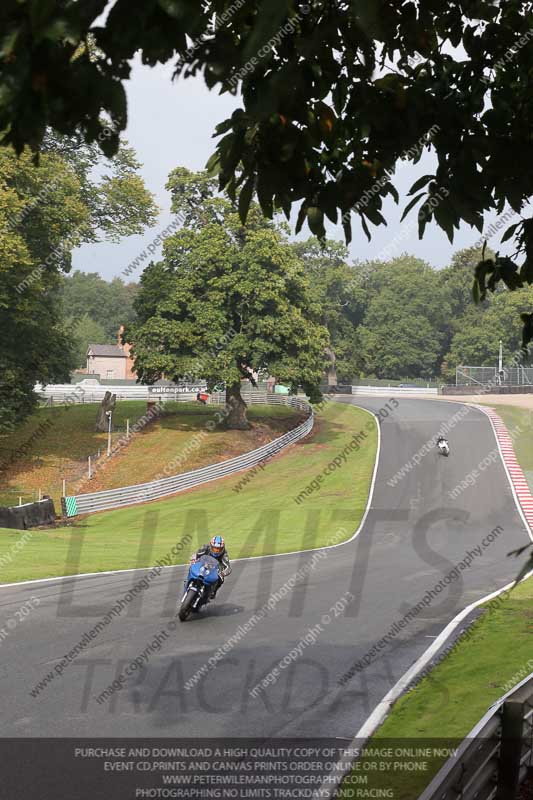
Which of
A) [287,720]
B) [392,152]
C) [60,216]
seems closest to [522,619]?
[287,720]

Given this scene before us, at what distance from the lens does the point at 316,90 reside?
17.3 feet

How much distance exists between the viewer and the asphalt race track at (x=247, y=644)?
9.47 metres

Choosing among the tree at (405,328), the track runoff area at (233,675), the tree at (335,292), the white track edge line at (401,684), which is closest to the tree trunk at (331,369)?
the tree at (335,292)

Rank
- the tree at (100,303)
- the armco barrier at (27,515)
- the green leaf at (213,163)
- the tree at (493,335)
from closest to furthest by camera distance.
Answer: the green leaf at (213,163) < the armco barrier at (27,515) < the tree at (493,335) < the tree at (100,303)

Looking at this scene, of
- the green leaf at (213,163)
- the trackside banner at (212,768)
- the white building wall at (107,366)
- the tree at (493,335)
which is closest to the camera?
the green leaf at (213,163)

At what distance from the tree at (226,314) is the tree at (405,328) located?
64364 millimetres

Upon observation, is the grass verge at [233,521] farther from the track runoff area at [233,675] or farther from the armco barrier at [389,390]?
the armco barrier at [389,390]

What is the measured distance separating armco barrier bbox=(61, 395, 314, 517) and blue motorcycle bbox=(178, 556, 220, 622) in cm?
1933

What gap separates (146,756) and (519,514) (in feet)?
90.3

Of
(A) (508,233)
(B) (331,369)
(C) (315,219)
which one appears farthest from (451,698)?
(B) (331,369)

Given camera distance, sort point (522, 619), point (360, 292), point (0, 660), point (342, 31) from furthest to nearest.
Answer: point (360, 292)
point (522, 619)
point (0, 660)
point (342, 31)

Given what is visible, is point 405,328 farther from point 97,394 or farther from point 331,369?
point 97,394

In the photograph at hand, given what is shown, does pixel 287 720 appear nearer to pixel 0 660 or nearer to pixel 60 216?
pixel 0 660

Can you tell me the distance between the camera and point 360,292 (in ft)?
401
